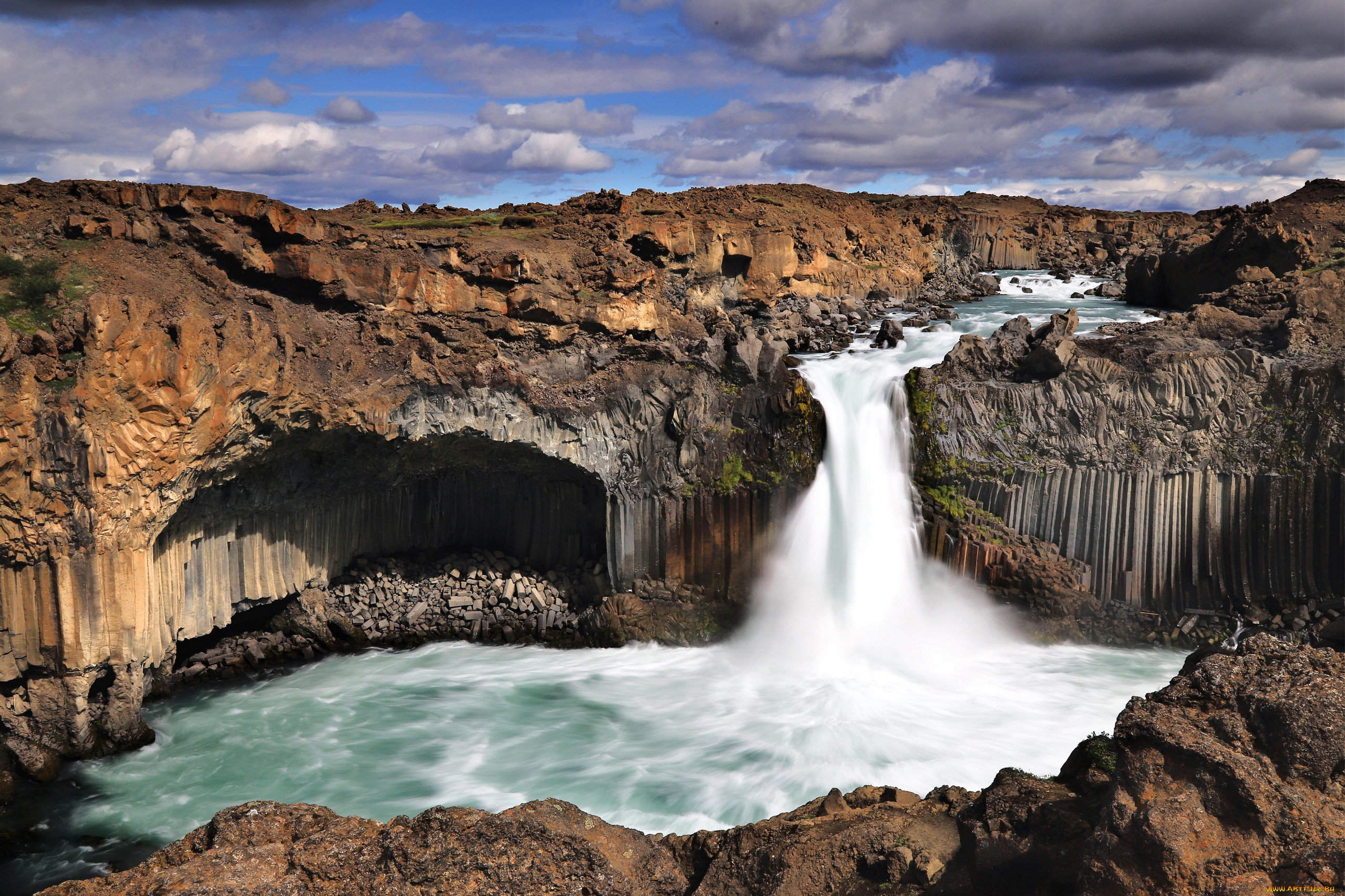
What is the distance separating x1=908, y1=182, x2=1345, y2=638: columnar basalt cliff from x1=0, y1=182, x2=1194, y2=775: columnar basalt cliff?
12.0 feet

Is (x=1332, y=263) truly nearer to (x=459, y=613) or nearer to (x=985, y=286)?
(x=985, y=286)

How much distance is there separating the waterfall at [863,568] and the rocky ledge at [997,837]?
10.2m

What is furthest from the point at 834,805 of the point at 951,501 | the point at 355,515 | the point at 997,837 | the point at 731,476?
the point at 355,515

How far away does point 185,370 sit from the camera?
13.2 meters

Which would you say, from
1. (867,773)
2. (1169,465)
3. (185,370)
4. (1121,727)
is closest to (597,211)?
(185,370)

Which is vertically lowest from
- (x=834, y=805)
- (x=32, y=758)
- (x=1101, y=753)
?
(x=32, y=758)

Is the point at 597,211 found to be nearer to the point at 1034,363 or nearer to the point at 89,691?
the point at 1034,363

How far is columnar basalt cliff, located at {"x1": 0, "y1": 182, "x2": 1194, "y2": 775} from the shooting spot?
12930 mm

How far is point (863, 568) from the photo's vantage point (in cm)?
1803

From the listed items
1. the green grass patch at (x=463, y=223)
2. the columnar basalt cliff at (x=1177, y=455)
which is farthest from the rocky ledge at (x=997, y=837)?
the green grass patch at (x=463, y=223)

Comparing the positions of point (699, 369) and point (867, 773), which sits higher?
point (699, 369)

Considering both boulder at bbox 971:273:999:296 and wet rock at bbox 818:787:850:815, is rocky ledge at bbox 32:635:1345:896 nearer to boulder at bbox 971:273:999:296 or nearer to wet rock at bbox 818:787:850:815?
wet rock at bbox 818:787:850:815

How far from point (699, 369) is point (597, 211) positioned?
26.5 feet

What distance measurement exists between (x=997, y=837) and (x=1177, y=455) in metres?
13.9
